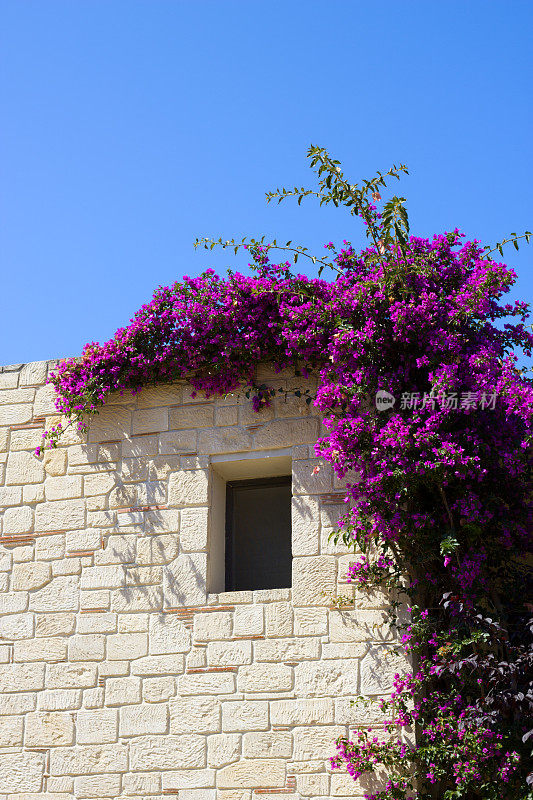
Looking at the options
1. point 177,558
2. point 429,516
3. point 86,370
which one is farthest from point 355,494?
point 86,370

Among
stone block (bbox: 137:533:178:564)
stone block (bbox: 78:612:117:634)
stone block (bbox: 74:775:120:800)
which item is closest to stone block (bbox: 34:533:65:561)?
stone block (bbox: 78:612:117:634)

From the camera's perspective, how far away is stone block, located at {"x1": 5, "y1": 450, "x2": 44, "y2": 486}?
712 centimetres

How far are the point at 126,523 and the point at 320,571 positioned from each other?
1.45 metres

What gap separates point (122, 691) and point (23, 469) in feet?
6.02

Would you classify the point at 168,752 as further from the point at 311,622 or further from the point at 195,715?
the point at 311,622

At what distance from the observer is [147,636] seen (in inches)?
253

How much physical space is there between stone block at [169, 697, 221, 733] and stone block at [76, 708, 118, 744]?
0.42 meters

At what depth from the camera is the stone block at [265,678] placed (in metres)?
6.02

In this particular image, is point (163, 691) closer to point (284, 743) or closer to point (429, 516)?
point (284, 743)

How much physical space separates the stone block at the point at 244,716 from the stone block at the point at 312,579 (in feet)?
2.21

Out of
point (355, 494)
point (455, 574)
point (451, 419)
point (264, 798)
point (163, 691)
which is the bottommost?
point (264, 798)

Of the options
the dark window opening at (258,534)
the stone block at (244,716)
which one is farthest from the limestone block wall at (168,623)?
the dark window opening at (258,534)

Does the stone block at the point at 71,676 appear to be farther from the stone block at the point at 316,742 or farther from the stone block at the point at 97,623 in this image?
the stone block at the point at 316,742

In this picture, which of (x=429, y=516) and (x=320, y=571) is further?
(x=320, y=571)
